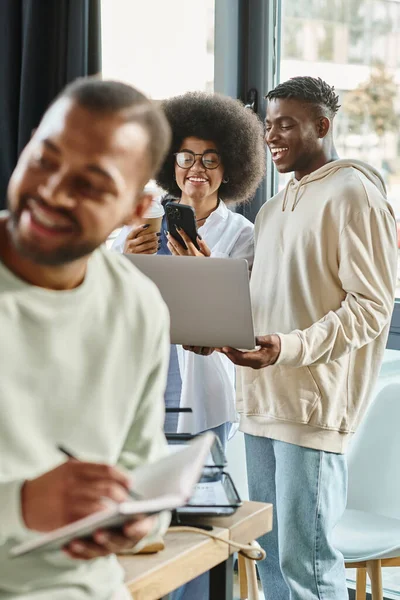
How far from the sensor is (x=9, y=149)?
10.2ft

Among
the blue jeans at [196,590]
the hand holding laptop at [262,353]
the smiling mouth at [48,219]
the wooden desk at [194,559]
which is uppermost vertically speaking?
the smiling mouth at [48,219]

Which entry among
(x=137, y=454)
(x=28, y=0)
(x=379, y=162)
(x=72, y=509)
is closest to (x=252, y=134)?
(x=379, y=162)

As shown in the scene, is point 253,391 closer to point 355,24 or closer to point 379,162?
point 379,162

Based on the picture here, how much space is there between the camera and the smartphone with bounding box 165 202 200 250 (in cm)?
225

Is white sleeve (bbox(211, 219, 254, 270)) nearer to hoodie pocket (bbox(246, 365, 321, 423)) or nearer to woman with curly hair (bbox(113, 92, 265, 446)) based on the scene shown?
woman with curly hair (bbox(113, 92, 265, 446))

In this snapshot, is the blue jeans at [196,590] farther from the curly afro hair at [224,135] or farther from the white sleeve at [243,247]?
the curly afro hair at [224,135]

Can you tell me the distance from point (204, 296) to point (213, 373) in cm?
49

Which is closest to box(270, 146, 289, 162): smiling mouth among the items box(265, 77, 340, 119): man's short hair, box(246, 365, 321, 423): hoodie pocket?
box(265, 77, 340, 119): man's short hair

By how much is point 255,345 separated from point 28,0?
1704 millimetres

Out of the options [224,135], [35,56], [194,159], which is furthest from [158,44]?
[194,159]

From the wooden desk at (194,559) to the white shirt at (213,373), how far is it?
784mm

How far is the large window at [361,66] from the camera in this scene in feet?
9.36

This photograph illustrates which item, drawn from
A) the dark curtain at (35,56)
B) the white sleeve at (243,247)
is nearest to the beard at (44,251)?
the white sleeve at (243,247)

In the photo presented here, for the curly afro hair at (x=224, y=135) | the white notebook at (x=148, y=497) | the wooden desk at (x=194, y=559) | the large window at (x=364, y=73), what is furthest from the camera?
the large window at (x=364, y=73)
